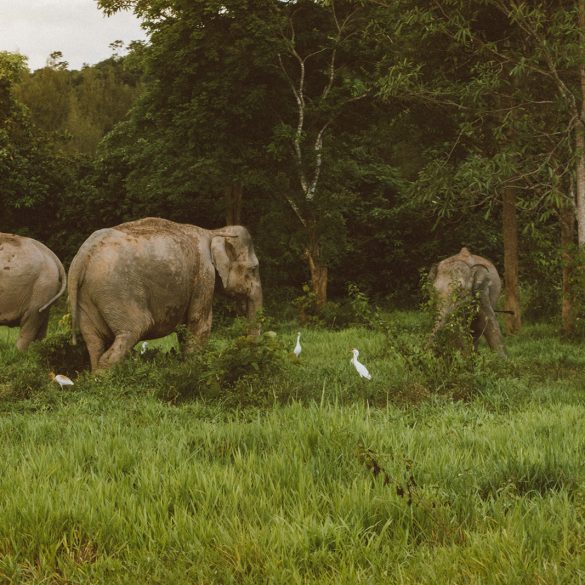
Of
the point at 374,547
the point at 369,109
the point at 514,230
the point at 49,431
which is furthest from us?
the point at 369,109

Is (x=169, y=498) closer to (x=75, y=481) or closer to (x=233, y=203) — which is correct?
(x=75, y=481)

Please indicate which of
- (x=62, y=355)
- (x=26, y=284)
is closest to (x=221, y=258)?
(x=62, y=355)

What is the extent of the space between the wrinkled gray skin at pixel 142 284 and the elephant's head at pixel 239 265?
0.03m

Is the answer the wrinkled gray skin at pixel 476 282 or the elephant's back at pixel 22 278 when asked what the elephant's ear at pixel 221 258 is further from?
the elephant's back at pixel 22 278

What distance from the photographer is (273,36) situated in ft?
46.5

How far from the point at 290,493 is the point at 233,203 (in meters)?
13.1

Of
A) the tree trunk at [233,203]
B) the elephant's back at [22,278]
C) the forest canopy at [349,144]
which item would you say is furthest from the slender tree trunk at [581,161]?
the tree trunk at [233,203]

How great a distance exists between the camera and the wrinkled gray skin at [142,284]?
7.36 m

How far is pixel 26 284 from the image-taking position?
9.42m

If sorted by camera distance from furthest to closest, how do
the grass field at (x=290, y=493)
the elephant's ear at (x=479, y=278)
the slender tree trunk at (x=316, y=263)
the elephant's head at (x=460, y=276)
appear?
the slender tree trunk at (x=316, y=263)
the elephant's ear at (x=479, y=278)
the elephant's head at (x=460, y=276)
the grass field at (x=290, y=493)

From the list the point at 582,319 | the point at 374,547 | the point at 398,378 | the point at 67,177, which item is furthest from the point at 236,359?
the point at 67,177

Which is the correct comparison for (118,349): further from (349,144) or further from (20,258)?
(349,144)

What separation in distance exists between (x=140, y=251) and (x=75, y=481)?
401 cm

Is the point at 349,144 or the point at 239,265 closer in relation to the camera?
the point at 239,265
